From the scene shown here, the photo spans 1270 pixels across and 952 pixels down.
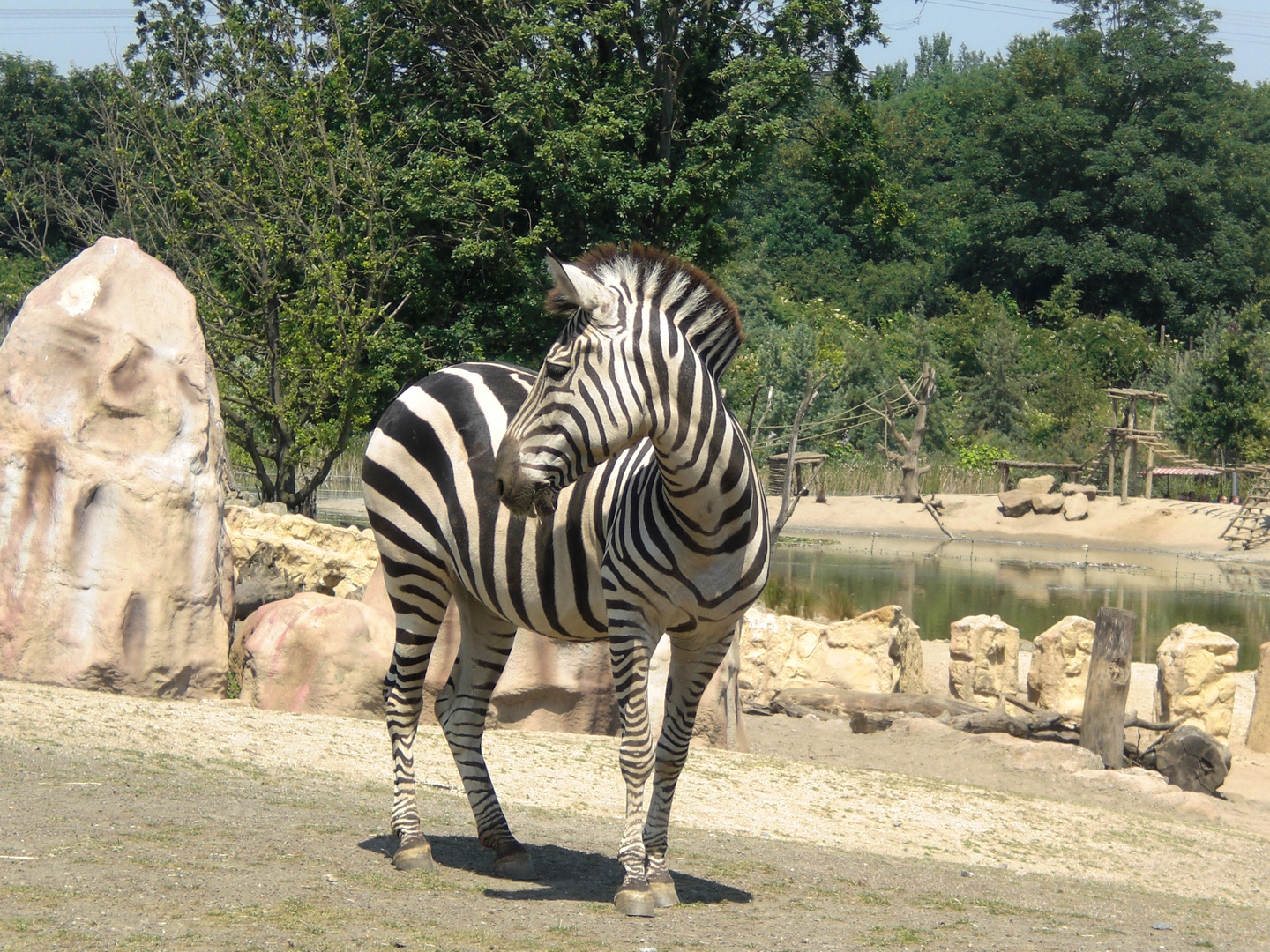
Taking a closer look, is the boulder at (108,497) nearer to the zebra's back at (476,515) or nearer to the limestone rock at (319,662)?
the limestone rock at (319,662)

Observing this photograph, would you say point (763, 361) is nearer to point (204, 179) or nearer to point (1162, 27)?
point (204, 179)

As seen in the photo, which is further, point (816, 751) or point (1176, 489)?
point (1176, 489)

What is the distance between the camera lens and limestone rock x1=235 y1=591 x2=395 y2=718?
346 inches

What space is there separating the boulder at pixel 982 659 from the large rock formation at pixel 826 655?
0.43m

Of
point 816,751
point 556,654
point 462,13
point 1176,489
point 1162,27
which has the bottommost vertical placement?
point 816,751

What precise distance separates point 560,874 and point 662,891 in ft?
2.44

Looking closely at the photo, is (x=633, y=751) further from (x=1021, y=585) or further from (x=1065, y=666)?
(x=1021, y=585)

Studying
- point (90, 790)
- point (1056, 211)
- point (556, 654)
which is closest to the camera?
point (90, 790)

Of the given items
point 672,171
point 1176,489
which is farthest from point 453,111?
point 1176,489

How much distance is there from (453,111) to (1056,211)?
3817 centimetres

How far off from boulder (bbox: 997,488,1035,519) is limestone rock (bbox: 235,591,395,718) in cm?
2980

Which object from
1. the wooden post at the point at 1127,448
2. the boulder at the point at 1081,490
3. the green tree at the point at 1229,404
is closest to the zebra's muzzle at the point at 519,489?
the wooden post at the point at 1127,448

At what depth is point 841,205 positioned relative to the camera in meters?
24.2

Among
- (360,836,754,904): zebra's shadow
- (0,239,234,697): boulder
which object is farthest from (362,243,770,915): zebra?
(0,239,234,697): boulder
